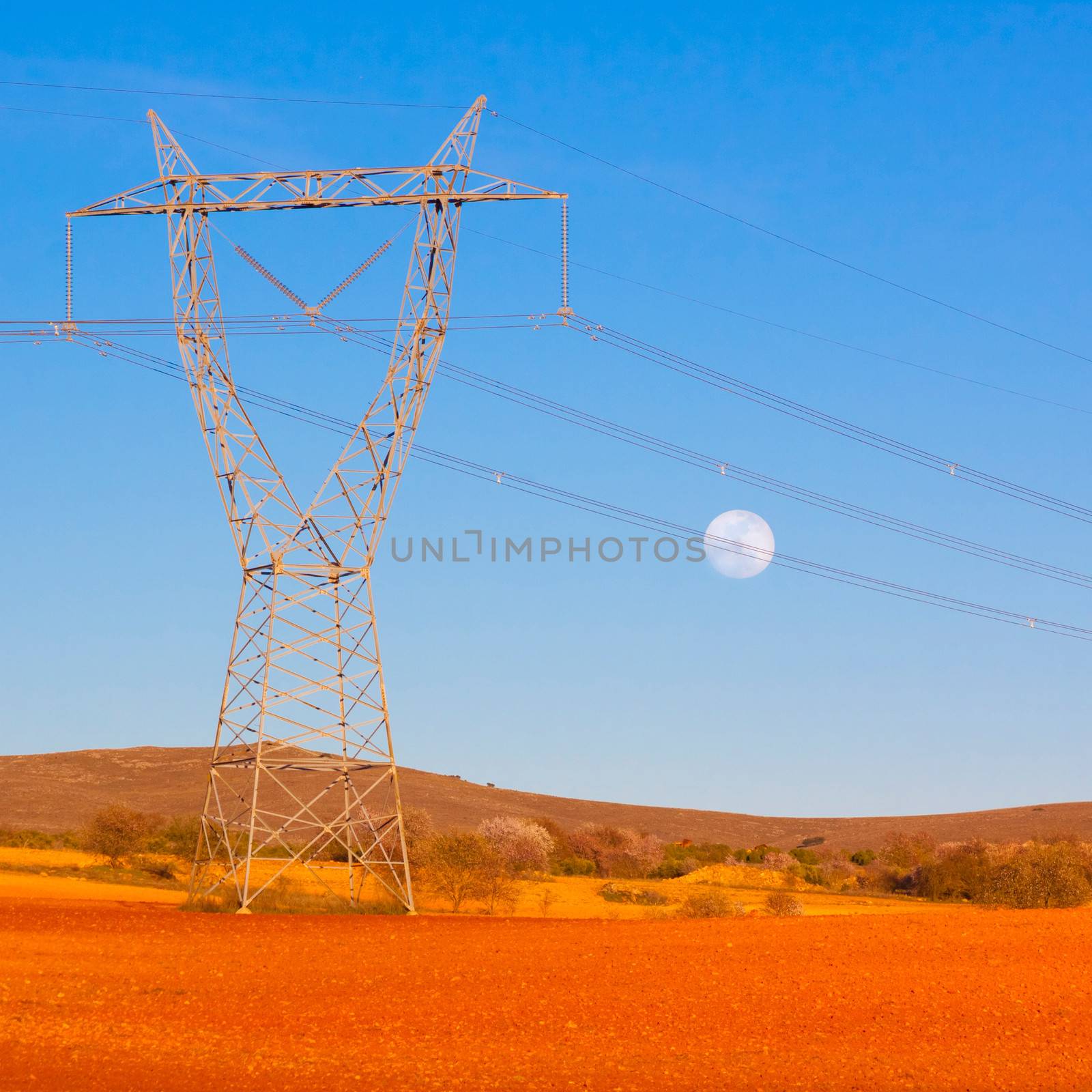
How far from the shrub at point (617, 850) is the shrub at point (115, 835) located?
80.9 ft

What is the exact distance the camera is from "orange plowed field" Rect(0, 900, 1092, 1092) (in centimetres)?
1606

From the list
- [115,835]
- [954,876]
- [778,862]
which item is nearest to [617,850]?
[778,862]

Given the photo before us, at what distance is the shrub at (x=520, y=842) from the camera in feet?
203

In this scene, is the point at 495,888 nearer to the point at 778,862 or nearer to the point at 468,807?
the point at 778,862

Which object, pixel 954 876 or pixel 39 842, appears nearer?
pixel 954 876

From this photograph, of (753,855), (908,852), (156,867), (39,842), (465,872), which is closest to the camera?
(465,872)

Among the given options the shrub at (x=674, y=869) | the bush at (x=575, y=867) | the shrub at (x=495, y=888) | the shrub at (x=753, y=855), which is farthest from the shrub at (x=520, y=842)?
the shrub at (x=495, y=888)

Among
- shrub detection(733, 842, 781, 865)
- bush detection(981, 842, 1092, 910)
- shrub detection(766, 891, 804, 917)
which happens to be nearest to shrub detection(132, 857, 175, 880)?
shrub detection(766, 891, 804, 917)

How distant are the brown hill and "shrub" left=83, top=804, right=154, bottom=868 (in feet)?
120

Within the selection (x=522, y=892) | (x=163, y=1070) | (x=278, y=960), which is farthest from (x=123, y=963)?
(x=522, y=892)

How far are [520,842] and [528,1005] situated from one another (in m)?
44.7

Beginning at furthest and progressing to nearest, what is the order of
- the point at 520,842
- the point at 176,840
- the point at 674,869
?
1. the point at 674,869
2. the point at 520,842
3. the point at 176,840

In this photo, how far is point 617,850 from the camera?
3083 inches

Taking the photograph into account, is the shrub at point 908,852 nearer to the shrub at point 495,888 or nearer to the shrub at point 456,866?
the shrub at point 495,888
